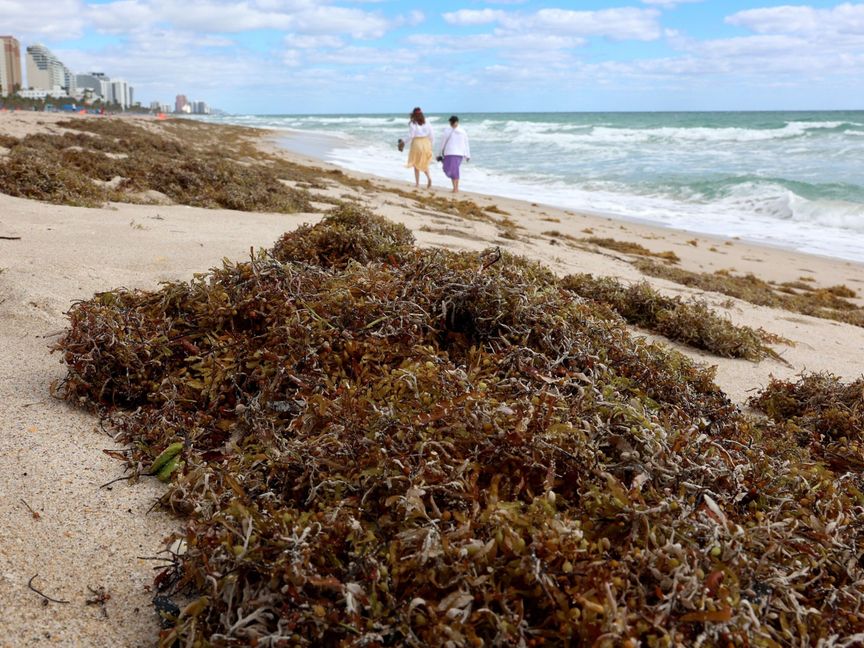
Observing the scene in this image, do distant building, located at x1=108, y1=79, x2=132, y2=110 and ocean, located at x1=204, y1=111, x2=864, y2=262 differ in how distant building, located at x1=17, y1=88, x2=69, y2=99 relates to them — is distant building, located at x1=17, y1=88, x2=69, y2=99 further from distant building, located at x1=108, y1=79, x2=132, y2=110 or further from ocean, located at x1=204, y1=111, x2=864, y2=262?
ocean, located at x1=204, y1=111, x2=864, y2=262

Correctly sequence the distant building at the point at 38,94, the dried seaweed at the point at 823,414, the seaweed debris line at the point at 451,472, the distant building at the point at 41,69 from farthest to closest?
the distant building at the point at 41,69 < the distant building at the point at 38,94 < the dried seaweed at the point at 823,414 < the seaweed debris line at the point at 451,472

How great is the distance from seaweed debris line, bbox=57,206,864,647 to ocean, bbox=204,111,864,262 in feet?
29.2

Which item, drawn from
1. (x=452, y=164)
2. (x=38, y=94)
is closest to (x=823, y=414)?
(x=452, y=164)

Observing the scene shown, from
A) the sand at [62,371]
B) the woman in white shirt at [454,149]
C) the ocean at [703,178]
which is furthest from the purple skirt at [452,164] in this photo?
the sand at [62,371]

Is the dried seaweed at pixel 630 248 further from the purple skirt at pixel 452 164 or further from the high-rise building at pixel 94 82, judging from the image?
the high-rise building at pixel 94 82

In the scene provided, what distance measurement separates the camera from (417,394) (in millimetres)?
1856

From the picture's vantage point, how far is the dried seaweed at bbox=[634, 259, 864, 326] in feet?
19.1

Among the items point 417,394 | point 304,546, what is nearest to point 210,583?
point 304,546

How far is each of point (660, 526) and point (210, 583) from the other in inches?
37.8

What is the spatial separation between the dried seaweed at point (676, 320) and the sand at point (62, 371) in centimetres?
11

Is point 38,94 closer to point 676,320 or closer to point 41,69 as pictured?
point 41,69

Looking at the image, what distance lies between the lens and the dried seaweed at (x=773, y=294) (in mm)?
5820

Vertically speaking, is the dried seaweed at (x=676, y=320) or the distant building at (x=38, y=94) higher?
the distant building at (x=38, y=94)

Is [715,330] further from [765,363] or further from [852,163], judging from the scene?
[852,163]
